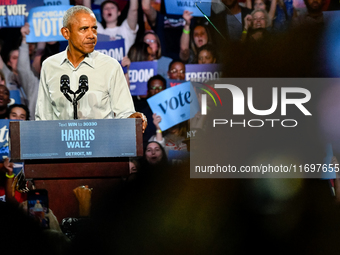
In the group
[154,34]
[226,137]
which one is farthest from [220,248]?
[154,34]

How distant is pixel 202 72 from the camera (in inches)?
155

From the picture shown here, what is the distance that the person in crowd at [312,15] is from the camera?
3.77 meters

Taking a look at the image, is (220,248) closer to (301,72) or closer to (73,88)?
(73,88)

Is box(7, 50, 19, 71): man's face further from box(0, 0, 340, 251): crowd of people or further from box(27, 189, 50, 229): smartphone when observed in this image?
box(27, 189, 50, 229): smartphone

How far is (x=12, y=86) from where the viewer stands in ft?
13.5

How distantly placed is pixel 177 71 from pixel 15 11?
1.88 meters

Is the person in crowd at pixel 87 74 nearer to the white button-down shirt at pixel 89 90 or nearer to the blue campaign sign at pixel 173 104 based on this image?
the white button-down shirt at pixel 89 90

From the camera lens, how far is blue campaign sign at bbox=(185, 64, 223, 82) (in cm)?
389

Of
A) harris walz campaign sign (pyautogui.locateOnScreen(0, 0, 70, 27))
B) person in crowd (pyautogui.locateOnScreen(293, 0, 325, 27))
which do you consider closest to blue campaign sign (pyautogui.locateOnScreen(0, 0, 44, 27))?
harris walz campaign sign (pyautogui.locateOnScreen(0, 0, 70, 27))

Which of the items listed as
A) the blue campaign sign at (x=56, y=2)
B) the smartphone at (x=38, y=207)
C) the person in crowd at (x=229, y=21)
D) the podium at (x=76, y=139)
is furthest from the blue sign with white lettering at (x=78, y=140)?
the blue campaign sign at (x=56, y=2)

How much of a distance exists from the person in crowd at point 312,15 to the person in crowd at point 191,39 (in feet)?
2.99

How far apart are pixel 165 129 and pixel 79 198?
230 centimetres

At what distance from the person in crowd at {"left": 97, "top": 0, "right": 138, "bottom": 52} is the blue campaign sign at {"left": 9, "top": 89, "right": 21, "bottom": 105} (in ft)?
3.69

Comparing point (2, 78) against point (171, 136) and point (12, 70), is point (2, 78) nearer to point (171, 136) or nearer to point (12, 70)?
point (12, 70)
